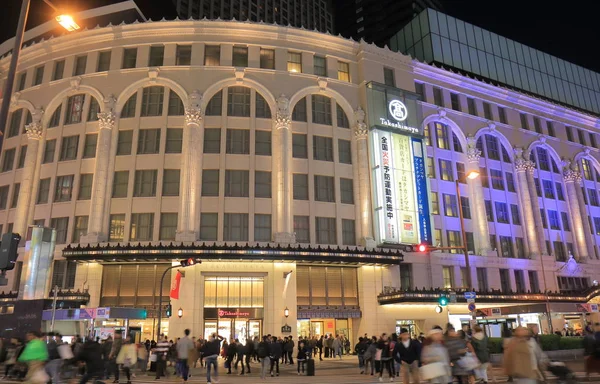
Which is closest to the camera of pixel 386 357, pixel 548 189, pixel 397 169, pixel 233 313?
pixel 386 357

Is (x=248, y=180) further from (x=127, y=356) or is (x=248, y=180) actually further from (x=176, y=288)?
(x=127, y=356)

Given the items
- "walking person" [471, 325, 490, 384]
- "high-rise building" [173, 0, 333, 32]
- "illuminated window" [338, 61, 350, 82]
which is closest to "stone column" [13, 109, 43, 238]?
"illuminated window" [338, 61, 350, 82]

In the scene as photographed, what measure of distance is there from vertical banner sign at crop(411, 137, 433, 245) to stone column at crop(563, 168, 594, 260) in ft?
69.9

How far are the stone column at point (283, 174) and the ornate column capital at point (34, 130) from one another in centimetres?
2096

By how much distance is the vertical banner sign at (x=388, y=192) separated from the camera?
40.2 metres

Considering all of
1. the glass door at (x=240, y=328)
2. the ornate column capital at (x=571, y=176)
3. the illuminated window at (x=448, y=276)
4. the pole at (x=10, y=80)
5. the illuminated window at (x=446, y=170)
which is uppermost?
the ornate column capital at (x=571, y=176)

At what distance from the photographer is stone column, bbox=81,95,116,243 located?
3753 centimetres

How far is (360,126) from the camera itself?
43312mm

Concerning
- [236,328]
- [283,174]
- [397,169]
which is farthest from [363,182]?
[236,328]

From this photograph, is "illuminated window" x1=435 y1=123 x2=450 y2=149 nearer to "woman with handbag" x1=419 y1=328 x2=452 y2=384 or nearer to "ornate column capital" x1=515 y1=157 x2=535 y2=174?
"ornate column capital" x1=515 y1=157 x2=535 y2=174

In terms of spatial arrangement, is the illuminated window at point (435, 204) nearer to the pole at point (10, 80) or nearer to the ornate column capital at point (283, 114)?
the ornate column capital at point (283, 114)

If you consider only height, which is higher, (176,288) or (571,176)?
(571,176)

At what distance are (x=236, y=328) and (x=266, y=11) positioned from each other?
84857mm

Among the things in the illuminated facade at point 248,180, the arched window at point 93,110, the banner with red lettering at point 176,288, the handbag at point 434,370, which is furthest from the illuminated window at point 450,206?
the handbag at point 434,370
